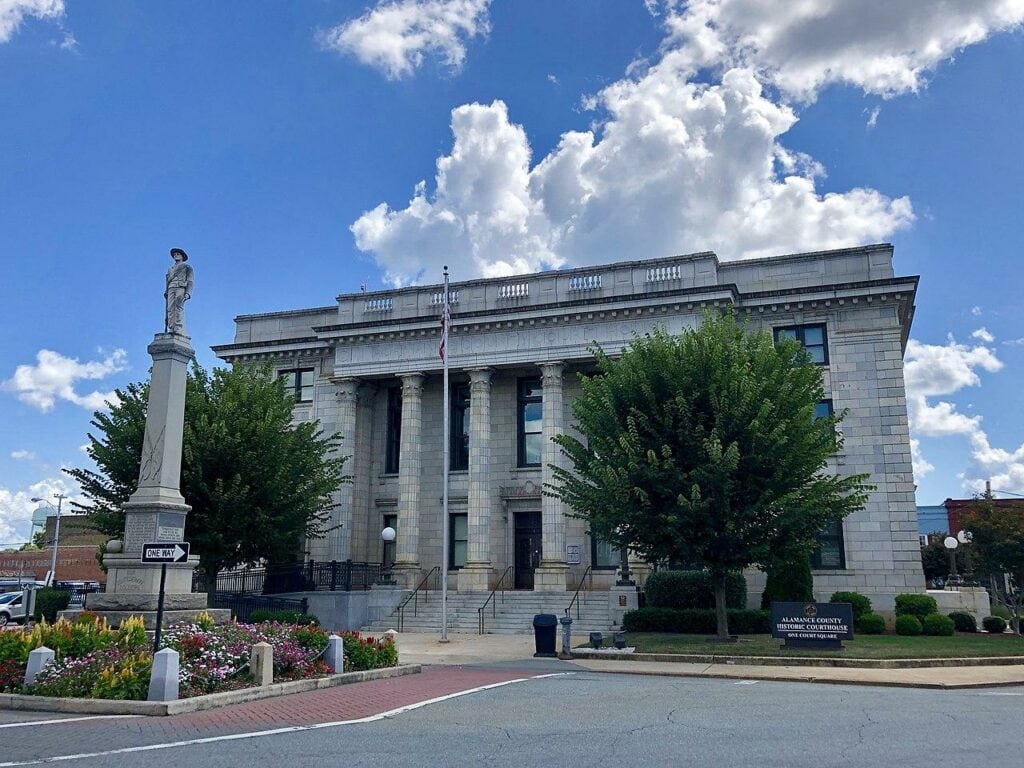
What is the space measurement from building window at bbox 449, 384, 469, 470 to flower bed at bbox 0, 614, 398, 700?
2204 cm

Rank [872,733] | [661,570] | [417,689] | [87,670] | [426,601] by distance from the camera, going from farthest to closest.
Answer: [426,601]
[661,570]
[417,689]
[87,670]
[872,733]

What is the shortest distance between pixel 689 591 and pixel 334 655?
1543cm

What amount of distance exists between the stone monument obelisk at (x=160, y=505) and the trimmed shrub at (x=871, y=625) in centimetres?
2074

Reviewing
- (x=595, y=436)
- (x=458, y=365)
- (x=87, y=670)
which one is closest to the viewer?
(x=87, y=670)

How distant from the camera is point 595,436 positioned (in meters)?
24.4

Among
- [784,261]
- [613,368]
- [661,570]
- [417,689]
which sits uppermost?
[784,261]

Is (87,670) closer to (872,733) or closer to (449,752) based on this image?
(449,752)

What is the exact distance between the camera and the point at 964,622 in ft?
94.5

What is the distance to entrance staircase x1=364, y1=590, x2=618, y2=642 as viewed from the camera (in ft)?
98.5

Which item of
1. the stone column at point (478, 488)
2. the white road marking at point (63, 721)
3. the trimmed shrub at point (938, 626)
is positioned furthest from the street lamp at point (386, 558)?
the white road marking at point (63, 721)

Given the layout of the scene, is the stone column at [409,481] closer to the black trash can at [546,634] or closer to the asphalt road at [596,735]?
the black trash can at [546,634]

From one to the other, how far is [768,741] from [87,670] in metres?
9.65

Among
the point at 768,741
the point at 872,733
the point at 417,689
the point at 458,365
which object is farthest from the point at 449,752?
the point at 458,365

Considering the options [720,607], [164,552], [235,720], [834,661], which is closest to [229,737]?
[235,720]
